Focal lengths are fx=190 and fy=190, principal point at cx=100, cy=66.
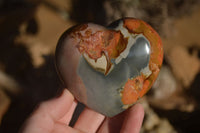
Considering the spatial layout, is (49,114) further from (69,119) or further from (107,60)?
(107,60)

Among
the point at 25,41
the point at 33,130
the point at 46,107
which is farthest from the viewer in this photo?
the point at 25,41

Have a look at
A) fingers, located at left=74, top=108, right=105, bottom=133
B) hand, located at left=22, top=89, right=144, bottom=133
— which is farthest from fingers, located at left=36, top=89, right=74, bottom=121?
fingers, located at left=74, top=108, right=105, bottom=133

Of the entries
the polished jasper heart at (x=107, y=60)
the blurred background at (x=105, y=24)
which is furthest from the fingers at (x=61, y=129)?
the blurred background at (x=105, y=24)

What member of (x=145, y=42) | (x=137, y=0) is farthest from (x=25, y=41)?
(x=145, y=42)

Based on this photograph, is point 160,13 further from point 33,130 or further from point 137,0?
point 33,130

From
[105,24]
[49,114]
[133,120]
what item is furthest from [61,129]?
[105,24]

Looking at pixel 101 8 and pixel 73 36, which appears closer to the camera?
pixel 73 36

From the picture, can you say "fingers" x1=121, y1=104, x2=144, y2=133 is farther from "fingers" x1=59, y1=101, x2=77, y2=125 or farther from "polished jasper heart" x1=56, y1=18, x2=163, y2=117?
"fingers" x1=59, y1=101, x2=77, y2=125
